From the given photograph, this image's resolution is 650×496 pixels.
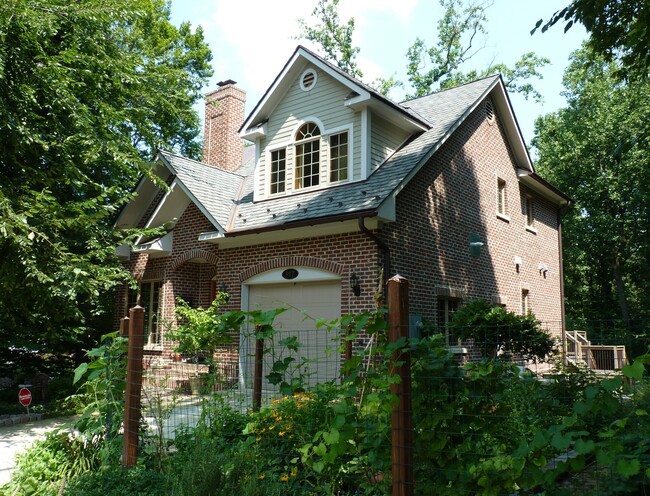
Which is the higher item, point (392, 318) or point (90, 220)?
point (90, 220)

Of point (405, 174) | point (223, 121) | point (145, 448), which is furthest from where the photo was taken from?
point (223, 121)

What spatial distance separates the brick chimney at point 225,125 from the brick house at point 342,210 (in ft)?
8.71

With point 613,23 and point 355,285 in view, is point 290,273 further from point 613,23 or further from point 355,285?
point 613,23

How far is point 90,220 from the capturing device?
9.89 metres

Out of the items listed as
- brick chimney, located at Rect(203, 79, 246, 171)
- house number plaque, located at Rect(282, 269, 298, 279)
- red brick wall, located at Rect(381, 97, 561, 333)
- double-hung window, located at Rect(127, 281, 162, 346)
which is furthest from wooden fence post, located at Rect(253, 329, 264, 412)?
brick chimney, located at Rect(203, 79, 246, 171)

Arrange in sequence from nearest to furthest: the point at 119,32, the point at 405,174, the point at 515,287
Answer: the point at 405,174, the point at 119,32, the point at 515,287

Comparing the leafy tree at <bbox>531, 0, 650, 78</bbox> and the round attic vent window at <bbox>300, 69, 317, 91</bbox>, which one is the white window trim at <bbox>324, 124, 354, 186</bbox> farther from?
the leafy tree at <bbox>531, 0, 650, 78</bbox>

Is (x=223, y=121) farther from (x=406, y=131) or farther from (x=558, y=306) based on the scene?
(x=558, y=306)

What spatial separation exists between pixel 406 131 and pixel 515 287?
18.9 feet

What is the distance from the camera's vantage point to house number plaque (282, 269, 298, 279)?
11695 mm

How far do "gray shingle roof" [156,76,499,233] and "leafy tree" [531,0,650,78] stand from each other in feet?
12.1

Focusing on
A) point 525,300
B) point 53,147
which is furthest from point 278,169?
point 525,300

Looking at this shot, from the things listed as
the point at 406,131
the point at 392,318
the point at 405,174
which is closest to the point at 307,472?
the point at 392,318

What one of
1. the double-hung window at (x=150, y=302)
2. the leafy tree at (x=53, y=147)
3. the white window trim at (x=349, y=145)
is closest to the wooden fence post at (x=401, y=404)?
the leafy tree at (x=53, y=147)
